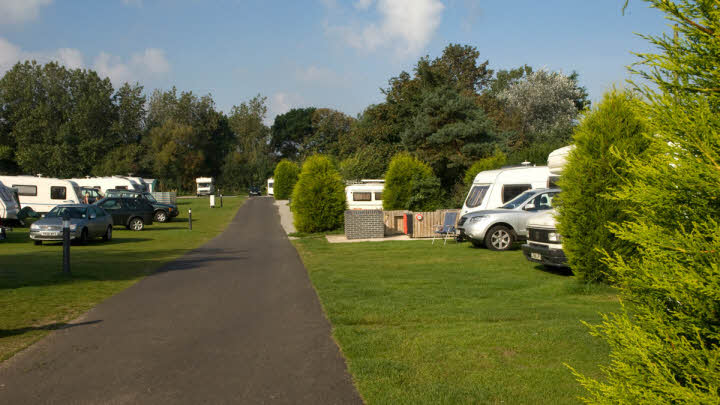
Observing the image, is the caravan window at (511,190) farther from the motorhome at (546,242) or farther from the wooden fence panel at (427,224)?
the motorhome at (546,242)

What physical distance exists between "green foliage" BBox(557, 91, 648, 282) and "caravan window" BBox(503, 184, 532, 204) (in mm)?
8531

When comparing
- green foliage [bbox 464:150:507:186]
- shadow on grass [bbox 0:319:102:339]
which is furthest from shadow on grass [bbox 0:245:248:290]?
green foliage [bbox 464:150:507:186]

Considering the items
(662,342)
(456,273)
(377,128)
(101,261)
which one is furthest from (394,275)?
(377,128)

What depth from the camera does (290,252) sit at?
62.1 ft

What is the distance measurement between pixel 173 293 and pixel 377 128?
130 feet

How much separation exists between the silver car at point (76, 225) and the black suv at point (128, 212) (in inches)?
253

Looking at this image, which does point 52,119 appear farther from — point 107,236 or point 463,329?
point 463,329

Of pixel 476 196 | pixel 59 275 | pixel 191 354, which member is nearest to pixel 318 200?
pixel 476 196

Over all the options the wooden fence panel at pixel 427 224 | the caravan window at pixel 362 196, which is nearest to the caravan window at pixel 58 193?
the caravan window at pixel 362 196

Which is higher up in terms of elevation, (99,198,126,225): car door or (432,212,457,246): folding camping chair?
(99,198,126,225): car door

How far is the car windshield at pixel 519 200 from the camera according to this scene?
17334mm

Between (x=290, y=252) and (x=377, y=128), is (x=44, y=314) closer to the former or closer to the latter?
(x=290, y=252)

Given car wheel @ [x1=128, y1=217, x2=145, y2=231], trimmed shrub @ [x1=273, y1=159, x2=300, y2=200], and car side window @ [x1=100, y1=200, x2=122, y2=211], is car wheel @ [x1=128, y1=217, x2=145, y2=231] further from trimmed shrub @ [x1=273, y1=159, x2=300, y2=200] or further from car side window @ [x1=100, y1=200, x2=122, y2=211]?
trimmed shrub @ [x1=273, y1=159, x2=300, y2=200]

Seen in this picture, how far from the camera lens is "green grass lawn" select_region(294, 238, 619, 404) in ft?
16.8
